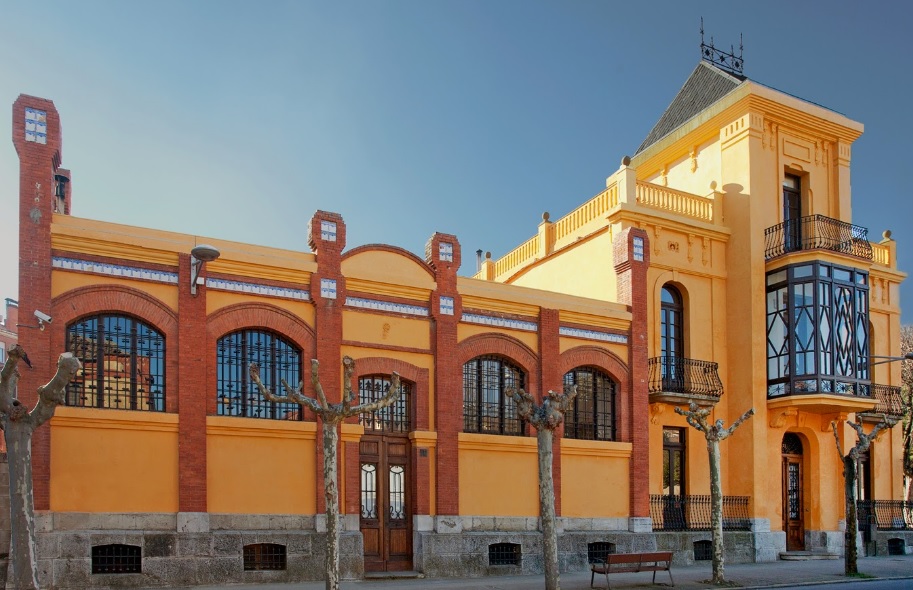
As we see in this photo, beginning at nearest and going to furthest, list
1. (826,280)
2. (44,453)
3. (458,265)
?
1. (44,453)
2. (458,265)
3. (826,280)

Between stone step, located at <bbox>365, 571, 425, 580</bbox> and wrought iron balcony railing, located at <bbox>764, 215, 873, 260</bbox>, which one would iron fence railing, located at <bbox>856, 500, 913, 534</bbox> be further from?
stone step, located at <bbox>365, 571, 425, 580</bbox>

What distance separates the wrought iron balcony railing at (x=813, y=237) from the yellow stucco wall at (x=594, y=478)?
8528mm

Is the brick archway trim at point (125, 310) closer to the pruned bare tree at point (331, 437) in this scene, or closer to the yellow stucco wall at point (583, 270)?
the pruned bare tree at point (331, 437)

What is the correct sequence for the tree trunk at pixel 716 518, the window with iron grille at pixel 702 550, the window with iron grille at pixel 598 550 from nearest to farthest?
1. the tree trunk at pixel 716 518
2. the window with iron grille at pixel 598 550
3. the window with iron grille at pixel 702 550

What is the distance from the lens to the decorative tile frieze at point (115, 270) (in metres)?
16.8

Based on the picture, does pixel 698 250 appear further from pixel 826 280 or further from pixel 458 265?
pixel 458 265

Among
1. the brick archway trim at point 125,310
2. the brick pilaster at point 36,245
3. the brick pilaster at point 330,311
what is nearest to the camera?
the brick pilaster at point 36,245

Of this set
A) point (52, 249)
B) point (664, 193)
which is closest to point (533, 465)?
point (664, 193)

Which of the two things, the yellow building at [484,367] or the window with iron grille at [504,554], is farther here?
the window with iron grille at [504,554]

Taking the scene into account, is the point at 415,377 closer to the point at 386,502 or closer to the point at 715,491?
the point at 386,502

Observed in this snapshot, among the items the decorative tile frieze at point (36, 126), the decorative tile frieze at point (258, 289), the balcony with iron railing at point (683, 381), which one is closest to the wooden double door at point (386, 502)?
the decorative tile frieze at point (258, 289)

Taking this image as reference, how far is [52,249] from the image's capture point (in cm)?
1666

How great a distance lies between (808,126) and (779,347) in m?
7.29

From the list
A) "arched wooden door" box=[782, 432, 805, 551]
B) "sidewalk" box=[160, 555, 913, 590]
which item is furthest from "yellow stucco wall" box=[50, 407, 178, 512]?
"arched wooden door" box=[782, 432, 805, 551]
